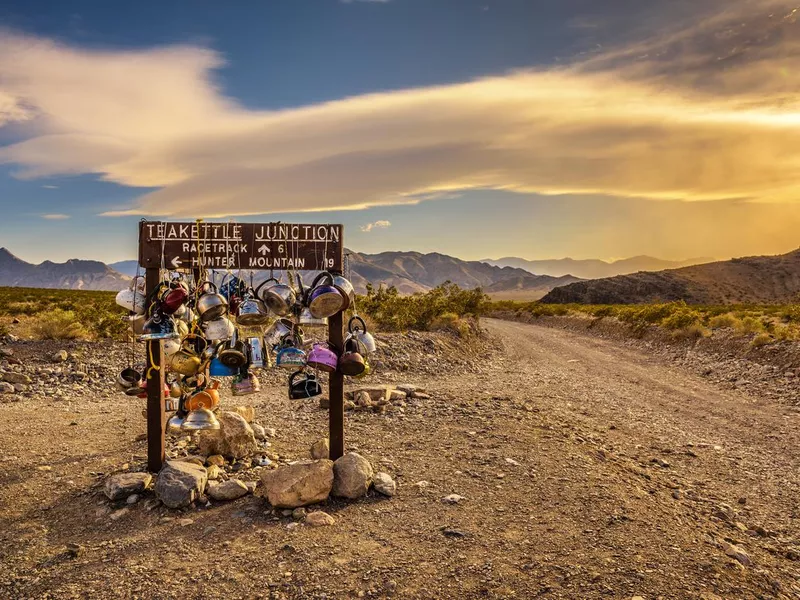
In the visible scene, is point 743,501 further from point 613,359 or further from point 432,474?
point 613,359

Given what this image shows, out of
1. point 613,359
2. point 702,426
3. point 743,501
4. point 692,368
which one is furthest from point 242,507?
point 613,359

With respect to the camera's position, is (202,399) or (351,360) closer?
(351,360)

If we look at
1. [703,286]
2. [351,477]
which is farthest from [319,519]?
[703,286]

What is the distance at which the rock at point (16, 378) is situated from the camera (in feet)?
38.9

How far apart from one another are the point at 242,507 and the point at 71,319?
12.8 meters

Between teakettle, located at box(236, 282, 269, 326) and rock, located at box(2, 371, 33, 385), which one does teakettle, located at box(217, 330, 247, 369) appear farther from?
rock, located at box(2, 371, 33, 385)

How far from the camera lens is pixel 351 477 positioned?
595 centimetres

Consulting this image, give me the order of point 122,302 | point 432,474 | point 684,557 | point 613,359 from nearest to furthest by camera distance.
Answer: point 684,557 → point 122,302 → point 432,474 → point 613,359

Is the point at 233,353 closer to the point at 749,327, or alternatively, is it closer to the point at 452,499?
the point at 452,499

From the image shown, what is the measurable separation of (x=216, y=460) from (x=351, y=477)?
76.0 inches

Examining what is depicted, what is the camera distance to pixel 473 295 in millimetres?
25781

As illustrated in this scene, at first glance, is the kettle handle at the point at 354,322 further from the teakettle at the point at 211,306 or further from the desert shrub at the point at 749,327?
the desert shrub at the point at 749,327

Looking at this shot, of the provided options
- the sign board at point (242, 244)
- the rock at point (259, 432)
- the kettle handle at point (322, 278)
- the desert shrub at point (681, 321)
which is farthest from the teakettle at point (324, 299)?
the desert shrub at point (681, 321)

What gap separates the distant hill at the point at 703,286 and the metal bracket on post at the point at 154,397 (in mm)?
90301
